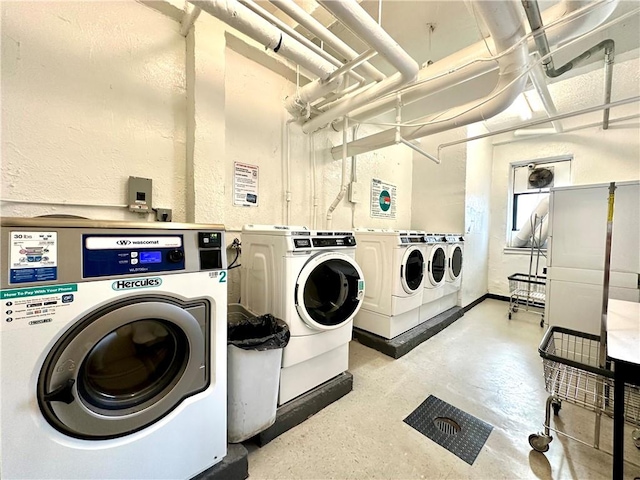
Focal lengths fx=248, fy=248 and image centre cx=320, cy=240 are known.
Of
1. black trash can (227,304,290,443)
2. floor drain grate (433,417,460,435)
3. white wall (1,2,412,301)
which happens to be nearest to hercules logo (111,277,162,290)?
black trash can (227,304,290,443)

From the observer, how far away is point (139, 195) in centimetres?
167

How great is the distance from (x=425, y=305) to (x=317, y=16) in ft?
A: 9.63

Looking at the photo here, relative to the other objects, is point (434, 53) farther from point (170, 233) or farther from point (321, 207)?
point (170, 233)

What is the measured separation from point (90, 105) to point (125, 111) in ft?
0.56

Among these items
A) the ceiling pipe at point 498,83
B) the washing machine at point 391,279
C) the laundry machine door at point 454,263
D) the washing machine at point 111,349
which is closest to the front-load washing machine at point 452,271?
the laundry machine door at point 454,263

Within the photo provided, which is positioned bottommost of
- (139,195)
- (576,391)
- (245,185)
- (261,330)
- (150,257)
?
(576,391)

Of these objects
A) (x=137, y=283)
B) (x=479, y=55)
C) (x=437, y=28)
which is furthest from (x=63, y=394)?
(x=437, y=28)

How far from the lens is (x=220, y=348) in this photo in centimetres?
109

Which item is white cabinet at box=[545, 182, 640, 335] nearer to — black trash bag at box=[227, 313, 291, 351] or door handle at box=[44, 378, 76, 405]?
black trash bag at box=[227, 313, 291, 351]

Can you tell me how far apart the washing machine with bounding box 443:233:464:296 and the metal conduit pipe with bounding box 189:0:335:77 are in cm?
242

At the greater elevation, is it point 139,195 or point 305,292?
point 139,195

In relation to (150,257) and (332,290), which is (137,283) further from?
(332,290)

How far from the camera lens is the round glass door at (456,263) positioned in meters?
3.16

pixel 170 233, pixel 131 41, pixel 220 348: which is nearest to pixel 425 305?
pixel 220 348
